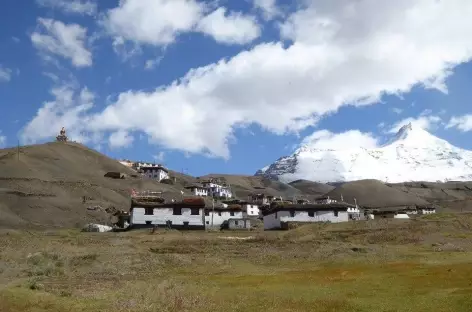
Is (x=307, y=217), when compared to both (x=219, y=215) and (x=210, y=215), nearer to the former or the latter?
(x=219, y=215)

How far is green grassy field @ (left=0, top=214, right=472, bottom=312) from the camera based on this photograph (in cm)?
2836

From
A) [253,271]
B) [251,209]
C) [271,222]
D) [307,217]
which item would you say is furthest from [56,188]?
[253,271]

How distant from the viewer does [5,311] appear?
1041 inches

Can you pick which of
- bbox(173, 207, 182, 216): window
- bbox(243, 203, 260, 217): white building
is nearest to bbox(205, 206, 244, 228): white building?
bbox(173, 207, 182, 216): window

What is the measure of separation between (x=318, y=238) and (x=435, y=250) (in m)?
18.9

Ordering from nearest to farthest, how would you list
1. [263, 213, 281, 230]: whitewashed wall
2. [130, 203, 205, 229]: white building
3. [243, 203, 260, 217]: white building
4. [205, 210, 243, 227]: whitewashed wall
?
[130, 203, 205, 229]: white building
[263, 213, 281, 230]: whitewashed wall
[205, 210, 243, 227]: whitewashed wall
[243, 203, 260, 217]: white building

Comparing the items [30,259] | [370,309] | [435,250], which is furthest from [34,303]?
[435,250]

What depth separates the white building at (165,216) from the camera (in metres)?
92.7

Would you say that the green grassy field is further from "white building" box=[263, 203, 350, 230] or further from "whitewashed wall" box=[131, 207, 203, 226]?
"white building" box=[263, 203, 350, 230]

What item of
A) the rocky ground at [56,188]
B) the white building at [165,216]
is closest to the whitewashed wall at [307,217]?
the white building at [165,216]

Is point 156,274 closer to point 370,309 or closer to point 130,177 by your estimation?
point 370,309

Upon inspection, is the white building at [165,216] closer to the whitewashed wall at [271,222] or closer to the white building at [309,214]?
the whitewashed wall at [271,222]

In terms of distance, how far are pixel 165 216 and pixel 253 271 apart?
158 feet

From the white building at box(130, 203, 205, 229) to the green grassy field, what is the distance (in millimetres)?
7580
